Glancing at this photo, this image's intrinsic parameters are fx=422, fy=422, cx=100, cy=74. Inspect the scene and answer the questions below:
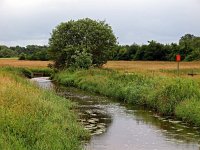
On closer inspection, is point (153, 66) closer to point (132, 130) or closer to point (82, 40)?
point (82, 40)

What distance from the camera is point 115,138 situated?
16531mm

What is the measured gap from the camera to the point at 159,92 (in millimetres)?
24375

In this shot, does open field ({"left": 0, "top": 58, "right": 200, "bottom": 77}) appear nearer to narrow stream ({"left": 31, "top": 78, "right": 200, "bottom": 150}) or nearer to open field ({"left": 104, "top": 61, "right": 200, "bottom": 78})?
open field ({"left": 104, "top": 61, "right": 200, "bottom": 78})

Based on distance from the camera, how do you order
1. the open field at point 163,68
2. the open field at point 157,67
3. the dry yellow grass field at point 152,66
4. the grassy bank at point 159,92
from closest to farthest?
the grassy bank at point 159,92, the open field at point 163,68, the open field at point 157,67, the dry yellow grass field at point 152,66

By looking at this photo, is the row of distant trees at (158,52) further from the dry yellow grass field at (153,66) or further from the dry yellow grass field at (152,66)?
the dry yellow grass field at (152,66)

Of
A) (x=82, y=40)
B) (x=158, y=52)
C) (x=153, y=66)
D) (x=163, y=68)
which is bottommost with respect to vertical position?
(x=163, y=68)

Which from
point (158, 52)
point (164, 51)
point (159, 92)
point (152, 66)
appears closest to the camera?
point (159, 92)

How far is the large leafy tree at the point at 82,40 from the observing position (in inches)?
2119

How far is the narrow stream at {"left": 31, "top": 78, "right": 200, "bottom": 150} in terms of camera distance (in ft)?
50.4

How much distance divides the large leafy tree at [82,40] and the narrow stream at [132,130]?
2829cm

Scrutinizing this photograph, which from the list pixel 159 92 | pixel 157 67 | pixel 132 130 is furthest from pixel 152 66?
pixel 132 130

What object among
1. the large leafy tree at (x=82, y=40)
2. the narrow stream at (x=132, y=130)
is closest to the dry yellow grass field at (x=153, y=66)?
the large leafy tree at (x=82, y=40)

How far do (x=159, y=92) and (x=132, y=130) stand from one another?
6.57 metres

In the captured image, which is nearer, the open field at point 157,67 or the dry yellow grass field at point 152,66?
the open field at point 157,67
